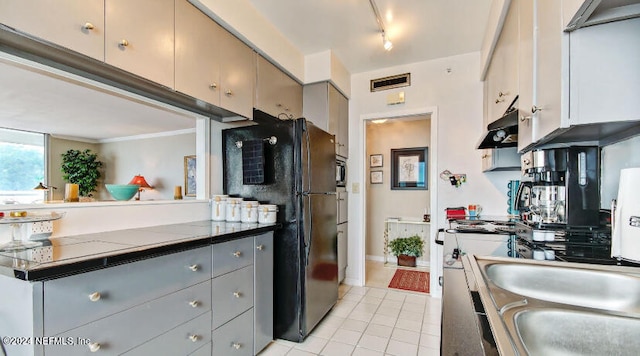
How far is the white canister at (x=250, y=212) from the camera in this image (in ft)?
6.87

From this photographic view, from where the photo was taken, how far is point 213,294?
60.7 inches

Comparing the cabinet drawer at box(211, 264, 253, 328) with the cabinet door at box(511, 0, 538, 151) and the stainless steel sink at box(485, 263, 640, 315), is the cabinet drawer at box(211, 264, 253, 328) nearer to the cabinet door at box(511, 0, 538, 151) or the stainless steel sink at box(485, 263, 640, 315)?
the stainless steel sink at box(485, 263, 640, 315)

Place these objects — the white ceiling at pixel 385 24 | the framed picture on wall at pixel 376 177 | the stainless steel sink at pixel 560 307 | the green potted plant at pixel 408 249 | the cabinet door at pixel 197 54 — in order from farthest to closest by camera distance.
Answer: the framed picture on wall at pixel 376 177
the green potted plant at pixel 408 249
the white ceiling at pixel 385 24
the cabinet door at pixel 197 54
the stainless steel sink at pixel 560 307

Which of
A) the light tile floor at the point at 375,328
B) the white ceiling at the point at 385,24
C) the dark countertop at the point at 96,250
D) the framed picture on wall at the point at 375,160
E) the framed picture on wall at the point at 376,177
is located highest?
the white ceiling at the point at 385,24

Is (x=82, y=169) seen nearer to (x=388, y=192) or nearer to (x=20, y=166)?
(x=20, y=166)

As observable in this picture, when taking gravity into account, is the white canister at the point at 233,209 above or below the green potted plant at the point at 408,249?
above

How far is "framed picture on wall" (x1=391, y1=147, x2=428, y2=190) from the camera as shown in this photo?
4426 millimetres

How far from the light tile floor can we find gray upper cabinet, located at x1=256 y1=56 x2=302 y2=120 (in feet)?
6.32

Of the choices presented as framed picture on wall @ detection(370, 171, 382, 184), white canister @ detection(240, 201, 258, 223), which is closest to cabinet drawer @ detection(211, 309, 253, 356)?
white canister @ detection(240, 201, 258, 223)

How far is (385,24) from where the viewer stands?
2531 millimetres

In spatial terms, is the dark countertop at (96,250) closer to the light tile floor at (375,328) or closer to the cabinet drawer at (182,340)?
the cabinet drawer at (182,340)

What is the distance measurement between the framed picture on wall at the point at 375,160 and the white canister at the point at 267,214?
116 inches

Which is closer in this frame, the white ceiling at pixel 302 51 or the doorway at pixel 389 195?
the white ceiling at pixel 302 51

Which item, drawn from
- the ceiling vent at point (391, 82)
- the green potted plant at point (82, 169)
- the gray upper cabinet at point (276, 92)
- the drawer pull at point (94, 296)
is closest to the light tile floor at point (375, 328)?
the drawer pull at point (94, 296)
